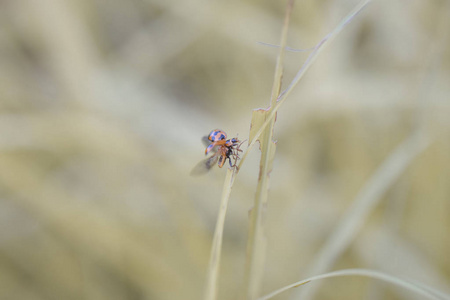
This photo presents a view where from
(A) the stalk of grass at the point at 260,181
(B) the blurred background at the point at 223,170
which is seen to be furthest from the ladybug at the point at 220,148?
(B) the blurred background at the point at 223,170

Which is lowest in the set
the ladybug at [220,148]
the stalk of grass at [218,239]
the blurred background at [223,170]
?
the stalk of grass at [218,239]

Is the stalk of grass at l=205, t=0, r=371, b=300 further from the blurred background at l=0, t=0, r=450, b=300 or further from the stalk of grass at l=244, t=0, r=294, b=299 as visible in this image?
the blurred background at l=0, t=0, r=450, b=300

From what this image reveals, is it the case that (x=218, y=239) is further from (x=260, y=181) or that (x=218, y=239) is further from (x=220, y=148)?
(x=220, y=148)

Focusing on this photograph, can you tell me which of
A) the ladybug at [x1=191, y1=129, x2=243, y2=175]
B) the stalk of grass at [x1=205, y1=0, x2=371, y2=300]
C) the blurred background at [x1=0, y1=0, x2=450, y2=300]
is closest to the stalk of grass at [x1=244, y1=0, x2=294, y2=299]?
the stalk of grass at [x1=205, y1=0, x2=371, y2=300]

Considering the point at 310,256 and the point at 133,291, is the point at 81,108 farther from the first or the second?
the point at 310,256

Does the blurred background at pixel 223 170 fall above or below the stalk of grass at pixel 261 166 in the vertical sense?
above

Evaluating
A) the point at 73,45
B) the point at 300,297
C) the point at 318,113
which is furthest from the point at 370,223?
the point at 73,45

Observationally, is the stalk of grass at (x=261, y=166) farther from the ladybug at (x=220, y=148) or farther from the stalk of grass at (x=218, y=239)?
the ladybug at (x=220, y=148)

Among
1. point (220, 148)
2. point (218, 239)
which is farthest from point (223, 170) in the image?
point (218, 239)
